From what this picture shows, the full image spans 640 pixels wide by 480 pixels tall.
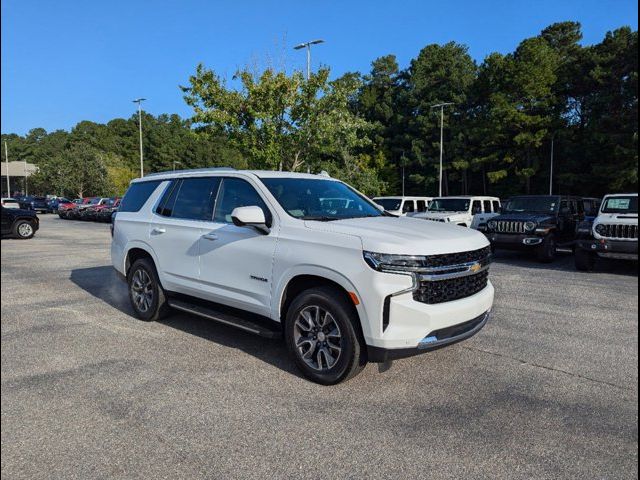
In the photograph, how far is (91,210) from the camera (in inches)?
1314

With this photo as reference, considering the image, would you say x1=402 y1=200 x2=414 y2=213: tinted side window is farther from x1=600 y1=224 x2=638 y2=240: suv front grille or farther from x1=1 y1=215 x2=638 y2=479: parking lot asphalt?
x1=1 y1=215 x2=638 y2=479: parking lot asphalt

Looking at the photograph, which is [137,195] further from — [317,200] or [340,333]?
[340,333]

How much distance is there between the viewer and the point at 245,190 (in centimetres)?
499

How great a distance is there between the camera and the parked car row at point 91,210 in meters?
32.5

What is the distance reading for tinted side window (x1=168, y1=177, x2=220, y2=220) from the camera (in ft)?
17.5

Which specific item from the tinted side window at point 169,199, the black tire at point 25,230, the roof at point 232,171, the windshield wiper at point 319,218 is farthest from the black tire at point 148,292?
the black tire at point 25,230

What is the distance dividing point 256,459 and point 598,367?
344 centimetres

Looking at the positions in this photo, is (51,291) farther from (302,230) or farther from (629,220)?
(629,220)

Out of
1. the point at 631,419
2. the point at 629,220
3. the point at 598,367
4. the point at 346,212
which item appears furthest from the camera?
the point at 629,220

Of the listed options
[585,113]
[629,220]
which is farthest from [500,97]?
[629,220]

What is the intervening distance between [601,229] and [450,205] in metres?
6.66

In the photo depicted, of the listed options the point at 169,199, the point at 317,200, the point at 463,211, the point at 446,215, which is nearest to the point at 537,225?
the point at 446,215

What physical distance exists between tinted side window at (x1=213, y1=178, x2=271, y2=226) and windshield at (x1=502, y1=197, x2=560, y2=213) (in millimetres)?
10430

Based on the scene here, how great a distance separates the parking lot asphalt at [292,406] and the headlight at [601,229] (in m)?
4.74
